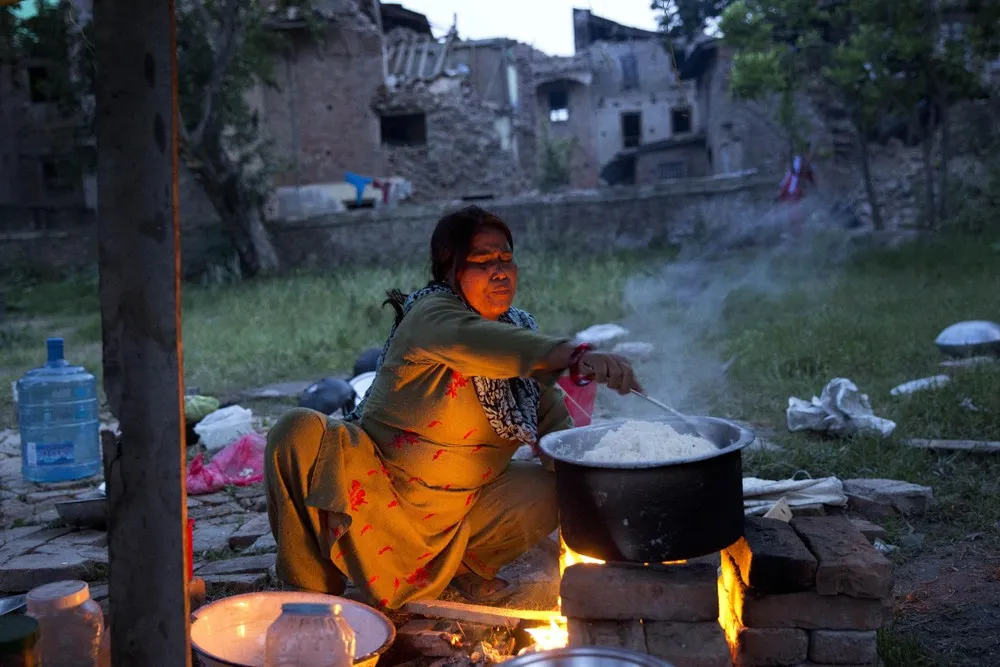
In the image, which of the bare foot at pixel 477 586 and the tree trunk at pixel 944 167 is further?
the tree trunk at pixel 944 167

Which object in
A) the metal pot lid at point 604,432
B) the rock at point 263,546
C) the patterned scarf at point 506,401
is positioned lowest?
the rock at point 263,546

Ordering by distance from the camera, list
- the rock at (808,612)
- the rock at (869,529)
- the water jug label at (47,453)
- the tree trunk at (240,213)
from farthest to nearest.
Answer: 1. the tree trunk at (240,213)
2. the water jug label at (47,453)
3. the rock at (869,529)
4. the rock at (808,612)

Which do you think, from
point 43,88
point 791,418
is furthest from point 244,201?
point 791,418

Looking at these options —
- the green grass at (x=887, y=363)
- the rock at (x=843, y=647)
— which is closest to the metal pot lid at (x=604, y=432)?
the rock at (x=843, y=647)

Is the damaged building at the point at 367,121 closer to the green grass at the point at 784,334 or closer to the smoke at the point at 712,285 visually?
the green grass at the point at 784,334

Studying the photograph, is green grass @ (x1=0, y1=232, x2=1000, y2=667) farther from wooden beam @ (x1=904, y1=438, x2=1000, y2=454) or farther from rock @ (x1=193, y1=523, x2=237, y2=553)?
rock @ (x1=193, y1=523, x2=237, y2=553)

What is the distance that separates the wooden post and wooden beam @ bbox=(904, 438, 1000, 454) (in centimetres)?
397

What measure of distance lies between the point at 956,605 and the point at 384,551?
1921 millimetres

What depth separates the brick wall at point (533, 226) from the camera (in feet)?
46.2

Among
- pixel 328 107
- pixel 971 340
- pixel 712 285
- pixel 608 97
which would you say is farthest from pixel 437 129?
pixel 971 340

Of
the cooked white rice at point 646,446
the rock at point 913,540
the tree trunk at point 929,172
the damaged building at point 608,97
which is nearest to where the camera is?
the cooked white rice at point 646,446

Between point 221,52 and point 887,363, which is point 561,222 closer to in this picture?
point 221,52

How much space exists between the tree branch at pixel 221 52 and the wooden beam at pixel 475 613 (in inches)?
480

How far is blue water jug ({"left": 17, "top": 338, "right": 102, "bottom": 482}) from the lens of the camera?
498cm
